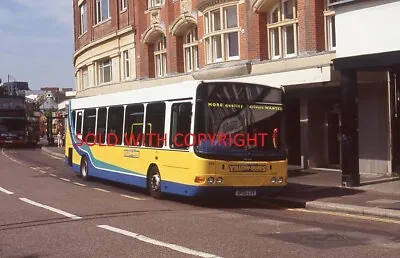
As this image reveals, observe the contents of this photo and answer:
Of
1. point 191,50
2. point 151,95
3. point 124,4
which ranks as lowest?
point 151,95

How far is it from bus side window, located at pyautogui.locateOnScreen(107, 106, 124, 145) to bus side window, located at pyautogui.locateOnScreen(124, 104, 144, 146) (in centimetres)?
45

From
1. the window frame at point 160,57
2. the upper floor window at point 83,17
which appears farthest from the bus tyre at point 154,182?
the upper floor window at point 83,17

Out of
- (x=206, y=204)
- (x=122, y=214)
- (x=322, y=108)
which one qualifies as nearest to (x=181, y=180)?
(x=206, y=204)

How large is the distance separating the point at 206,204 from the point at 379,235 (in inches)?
211

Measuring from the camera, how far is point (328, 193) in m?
15.9

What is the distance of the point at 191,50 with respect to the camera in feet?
96.8

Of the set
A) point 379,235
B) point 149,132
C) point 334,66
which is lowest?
point 379,235

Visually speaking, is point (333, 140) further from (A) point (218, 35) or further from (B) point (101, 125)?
(B) point (101, 125)

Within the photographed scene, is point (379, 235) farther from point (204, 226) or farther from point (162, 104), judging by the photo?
point (162, 104)

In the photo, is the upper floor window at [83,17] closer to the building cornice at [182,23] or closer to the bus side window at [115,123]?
the building cornice at [182,23]


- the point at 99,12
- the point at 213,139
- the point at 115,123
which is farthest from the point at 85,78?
the point at 213,139

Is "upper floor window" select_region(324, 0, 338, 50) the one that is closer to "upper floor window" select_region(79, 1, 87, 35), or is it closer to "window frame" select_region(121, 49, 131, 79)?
"window frame" select_region(121, 49, 131, 79)

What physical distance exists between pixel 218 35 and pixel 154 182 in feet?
36.0

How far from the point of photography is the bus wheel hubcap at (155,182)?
15.6 m
